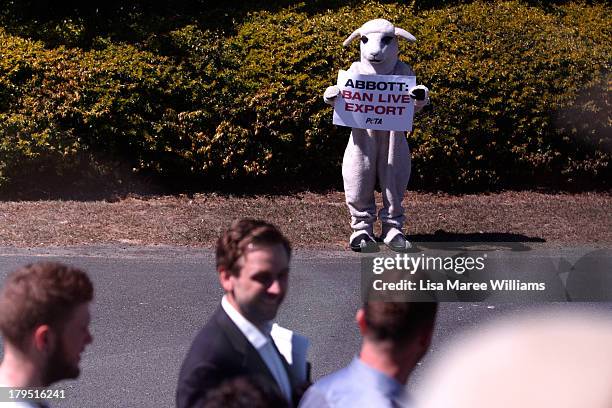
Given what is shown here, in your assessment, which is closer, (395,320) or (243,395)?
(243,395)

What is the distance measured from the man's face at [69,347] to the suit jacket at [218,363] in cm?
24

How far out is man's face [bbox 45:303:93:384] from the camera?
1.85 metres

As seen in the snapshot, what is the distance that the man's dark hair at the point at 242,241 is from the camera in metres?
2.10

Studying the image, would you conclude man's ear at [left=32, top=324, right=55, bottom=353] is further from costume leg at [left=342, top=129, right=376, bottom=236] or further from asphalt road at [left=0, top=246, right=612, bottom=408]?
costume leg at [left=342, top=129, right=376, bottom=236]

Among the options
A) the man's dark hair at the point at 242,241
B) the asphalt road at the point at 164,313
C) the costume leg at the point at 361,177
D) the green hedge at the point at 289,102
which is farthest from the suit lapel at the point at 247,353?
the green hedge at the point at 289,102

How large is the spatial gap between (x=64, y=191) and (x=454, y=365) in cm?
852

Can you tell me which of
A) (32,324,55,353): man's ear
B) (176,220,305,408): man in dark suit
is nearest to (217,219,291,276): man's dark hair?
(176,220,305,408): man in dark suit

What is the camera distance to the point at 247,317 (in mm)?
2141

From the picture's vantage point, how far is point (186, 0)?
1231cm

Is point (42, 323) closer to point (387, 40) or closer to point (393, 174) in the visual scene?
point (387, 40)

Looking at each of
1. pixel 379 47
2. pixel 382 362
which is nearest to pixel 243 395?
pixel 382 362

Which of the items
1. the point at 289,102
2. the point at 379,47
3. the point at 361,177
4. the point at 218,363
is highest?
the point at 379,47

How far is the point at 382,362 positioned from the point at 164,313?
174 inches

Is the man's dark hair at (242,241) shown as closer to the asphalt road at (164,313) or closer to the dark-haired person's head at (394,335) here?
the dark-haired person's head at (394,335)
